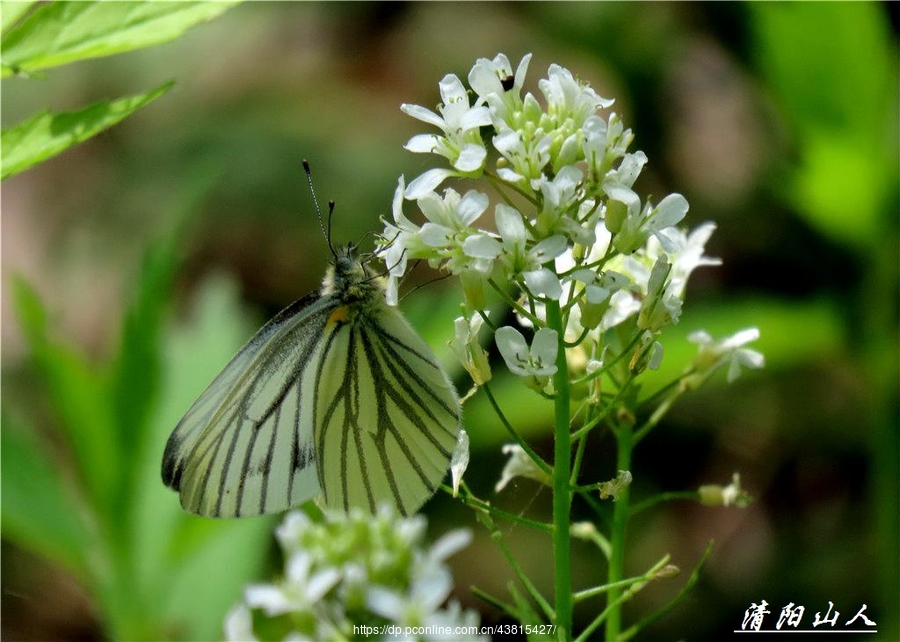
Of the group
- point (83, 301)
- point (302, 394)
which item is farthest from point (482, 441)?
point (83, 301)

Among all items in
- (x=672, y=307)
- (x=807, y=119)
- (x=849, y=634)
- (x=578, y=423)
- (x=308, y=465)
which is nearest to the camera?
(x=672, y=307)

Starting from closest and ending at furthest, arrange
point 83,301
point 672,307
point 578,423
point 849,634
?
point 672,307 < point 578,423 < point 849,634 < point 83,301

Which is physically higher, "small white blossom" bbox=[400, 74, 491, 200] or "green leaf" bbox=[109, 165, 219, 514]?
"small white blossom" bbox=[400, 74, 491, 200]

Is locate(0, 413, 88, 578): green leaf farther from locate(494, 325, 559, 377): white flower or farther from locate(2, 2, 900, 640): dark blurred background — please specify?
locate(494, 325, 559, 377): white flower

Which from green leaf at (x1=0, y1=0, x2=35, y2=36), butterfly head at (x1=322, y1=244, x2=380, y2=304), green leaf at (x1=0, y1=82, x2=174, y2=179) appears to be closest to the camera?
green leaf at (x1=0, y1=82, x2=174, y2=179)

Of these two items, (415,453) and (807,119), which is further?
(807,119)

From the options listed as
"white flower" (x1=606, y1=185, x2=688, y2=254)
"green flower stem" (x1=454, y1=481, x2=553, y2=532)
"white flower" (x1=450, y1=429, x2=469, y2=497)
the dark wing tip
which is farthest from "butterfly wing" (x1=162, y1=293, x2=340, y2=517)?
"white flower" (x1=606, y1=185, x2=688, y2=254)

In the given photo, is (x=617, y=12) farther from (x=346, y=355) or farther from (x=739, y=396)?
(x=346, y=355)
